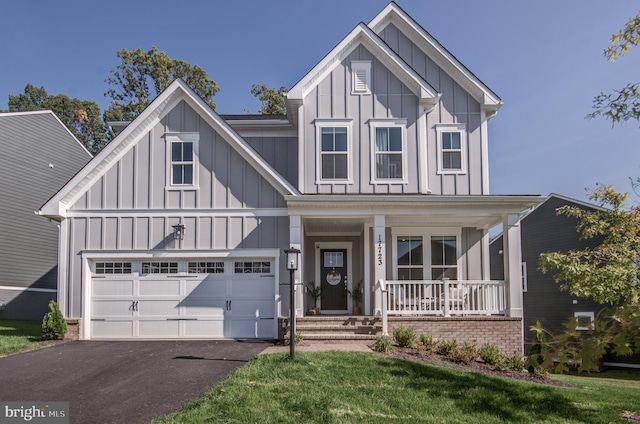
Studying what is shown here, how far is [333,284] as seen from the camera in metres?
15.5

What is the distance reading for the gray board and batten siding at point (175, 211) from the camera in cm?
1306

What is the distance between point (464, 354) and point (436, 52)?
8.81 metres

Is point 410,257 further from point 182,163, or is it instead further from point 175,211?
point 182,163

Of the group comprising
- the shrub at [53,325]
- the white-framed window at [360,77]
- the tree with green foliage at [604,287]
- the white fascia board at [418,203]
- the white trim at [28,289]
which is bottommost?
the shrub at [53,325]

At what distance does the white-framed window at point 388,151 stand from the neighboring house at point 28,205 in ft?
48.9

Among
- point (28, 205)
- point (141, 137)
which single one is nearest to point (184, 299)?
point (141, 137)

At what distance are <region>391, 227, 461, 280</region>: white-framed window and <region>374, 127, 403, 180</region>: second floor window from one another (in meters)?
1.90

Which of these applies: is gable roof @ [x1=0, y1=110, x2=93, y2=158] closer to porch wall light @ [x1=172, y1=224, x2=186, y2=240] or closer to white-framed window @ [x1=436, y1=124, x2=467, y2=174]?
porch wall light @ [x1=172, y1=224, x2=186, y2=240]

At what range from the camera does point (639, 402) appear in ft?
27.2

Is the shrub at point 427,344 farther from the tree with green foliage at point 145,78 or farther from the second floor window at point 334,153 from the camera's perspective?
the tree with green foliage at point 145,78

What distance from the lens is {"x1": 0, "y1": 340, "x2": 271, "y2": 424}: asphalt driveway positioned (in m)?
7.08

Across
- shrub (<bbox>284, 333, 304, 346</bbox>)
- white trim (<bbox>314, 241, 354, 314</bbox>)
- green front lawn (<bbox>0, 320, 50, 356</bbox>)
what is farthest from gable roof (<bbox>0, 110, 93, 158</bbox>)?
shrub (<bbox>284, 333, 304, 346</bbox>)

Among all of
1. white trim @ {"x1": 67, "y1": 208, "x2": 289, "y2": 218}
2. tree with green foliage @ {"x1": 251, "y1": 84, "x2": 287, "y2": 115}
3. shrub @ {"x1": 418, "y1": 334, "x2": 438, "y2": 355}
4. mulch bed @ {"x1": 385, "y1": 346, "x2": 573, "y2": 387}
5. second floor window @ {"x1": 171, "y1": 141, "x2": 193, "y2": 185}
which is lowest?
mulch bed @ {"x1": 385, "y1": 346, "x2": 573, "y2": 387}

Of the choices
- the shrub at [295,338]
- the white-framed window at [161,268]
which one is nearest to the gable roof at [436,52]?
the shrub at [295,338]
